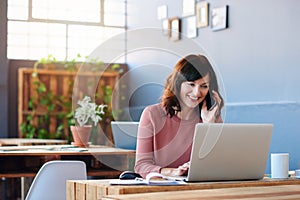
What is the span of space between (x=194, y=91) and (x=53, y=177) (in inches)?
45.9

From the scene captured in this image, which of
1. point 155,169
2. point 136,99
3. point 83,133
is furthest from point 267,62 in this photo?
point 155,169

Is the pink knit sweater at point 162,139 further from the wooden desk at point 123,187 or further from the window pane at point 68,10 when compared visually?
the window pane at point 68,10

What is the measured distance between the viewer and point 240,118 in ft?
20.0

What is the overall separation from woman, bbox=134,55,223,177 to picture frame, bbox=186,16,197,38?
382 cm

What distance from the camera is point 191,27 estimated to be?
277 inches

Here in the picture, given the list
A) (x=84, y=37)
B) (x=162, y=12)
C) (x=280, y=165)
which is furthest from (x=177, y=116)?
(x=84, y=37)

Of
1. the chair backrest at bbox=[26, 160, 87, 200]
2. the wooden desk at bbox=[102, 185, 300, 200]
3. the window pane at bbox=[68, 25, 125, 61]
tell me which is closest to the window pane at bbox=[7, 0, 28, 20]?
the window pane at bbox=[68, 25, 125, 61]

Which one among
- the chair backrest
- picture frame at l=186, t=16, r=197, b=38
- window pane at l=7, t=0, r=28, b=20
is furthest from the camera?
window pane at l=7, t=0, r=28, b=20

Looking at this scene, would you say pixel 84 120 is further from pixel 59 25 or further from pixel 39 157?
pixel 59 25

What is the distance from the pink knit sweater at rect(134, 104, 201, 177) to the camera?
3.13 meters

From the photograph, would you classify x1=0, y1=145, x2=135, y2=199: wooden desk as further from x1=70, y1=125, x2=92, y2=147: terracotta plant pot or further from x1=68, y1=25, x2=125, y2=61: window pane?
x1=68, y1=25, x2=125, y2=61: window pane

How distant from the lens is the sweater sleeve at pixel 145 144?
310 centimetres

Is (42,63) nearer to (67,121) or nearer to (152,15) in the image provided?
(67,121)

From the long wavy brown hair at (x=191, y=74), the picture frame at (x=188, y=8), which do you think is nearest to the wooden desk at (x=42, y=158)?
the long wavy brown hair at (x=191, y=74)
